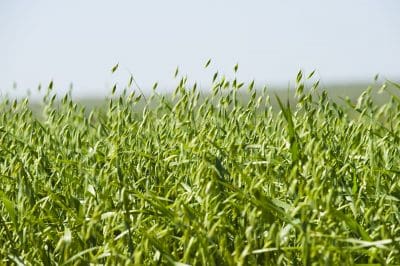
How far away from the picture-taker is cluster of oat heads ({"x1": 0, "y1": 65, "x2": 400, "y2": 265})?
1.76 metres

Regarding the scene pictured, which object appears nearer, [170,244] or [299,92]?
[170,244]

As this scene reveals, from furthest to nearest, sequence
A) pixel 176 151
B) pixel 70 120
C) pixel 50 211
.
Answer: pixel 70 120, pixel 176 151, pixel 50 211

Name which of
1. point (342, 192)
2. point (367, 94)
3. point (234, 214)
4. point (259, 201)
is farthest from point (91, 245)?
point (367, 94)

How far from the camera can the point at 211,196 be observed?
2096 millimetres

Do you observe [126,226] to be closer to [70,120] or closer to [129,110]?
[129,110]

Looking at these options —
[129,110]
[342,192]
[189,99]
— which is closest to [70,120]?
[129,110]

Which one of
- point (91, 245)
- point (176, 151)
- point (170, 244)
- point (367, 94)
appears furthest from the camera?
point (367, 94)

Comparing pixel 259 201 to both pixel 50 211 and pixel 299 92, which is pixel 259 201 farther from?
pixel 50 211

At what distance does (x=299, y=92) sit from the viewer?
248 cm

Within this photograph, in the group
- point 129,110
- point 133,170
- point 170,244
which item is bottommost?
point 170,244

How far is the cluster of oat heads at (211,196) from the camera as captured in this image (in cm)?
176

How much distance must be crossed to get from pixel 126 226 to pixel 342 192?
0.73 m

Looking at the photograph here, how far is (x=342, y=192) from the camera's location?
2.21 m

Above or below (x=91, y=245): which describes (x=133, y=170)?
above
